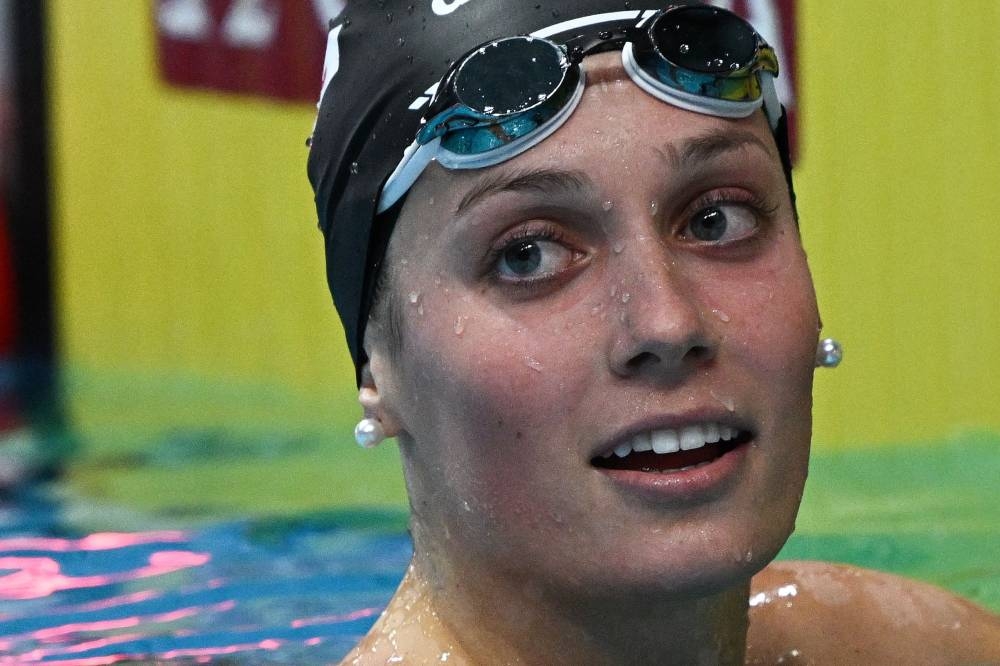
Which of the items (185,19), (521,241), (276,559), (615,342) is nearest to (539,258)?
(521,241)

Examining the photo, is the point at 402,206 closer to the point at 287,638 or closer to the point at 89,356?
the point at 287,638

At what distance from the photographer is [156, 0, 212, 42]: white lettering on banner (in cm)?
694

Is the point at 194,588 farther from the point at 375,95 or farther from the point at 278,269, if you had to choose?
the point at 278,269

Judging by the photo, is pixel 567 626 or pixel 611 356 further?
pixel 567 626

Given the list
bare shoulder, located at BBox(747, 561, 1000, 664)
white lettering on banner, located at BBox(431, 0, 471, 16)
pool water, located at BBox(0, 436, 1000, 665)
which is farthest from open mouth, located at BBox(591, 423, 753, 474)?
pool water, located at BBox(0, 436, 1000, 665)

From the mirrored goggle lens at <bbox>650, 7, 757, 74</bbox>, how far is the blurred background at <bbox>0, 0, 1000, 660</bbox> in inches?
94.6

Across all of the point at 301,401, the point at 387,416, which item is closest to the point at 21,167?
the point at 301,401

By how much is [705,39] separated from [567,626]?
88 cm

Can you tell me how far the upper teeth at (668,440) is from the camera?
1.98 meters

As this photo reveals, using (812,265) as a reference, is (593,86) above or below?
above

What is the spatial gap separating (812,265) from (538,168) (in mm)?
3715

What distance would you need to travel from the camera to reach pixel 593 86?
2.11m

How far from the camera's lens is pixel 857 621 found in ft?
9.45

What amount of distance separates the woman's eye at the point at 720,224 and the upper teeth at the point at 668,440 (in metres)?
0.28
